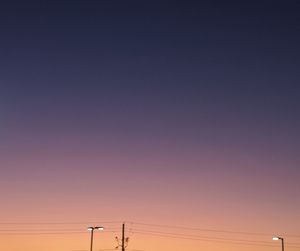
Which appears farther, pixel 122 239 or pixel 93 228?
pixel 122 239

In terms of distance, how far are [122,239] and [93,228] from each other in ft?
18.3

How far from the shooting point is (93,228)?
2522 inches

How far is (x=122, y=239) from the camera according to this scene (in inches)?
2687
